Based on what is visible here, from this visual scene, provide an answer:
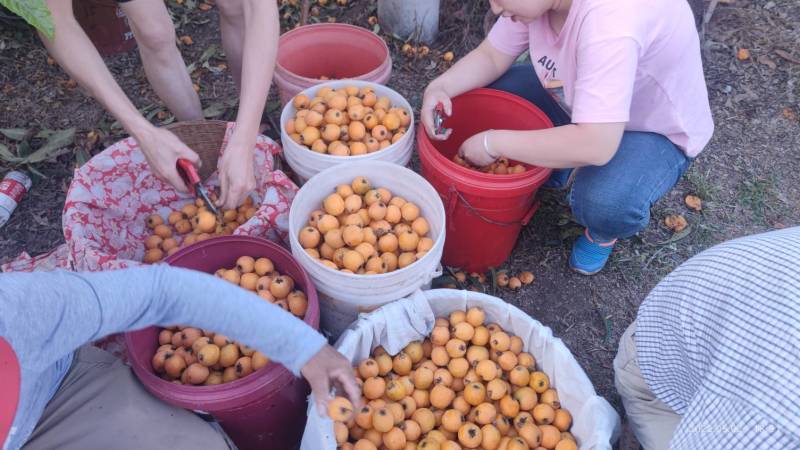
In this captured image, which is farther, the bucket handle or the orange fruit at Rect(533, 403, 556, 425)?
the bucket handle

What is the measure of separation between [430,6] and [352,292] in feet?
9.22

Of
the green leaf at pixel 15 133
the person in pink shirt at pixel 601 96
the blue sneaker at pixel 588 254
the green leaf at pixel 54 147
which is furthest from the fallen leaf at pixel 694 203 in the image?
the green leaf at pixel 15 133

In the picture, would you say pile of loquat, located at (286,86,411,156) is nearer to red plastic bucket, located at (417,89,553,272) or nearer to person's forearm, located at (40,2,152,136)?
red plastic bucket, located at (417,89,553,272)

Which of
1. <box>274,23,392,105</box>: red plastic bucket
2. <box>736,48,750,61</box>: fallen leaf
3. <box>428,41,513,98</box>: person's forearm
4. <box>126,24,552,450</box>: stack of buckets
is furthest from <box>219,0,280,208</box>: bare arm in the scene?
<box>736,48,750,61</box>: fallen leaf

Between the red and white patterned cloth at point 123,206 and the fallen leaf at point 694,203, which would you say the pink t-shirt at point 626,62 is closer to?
the fallen leaf at point 694,203

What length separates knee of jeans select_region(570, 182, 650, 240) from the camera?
8.39ft

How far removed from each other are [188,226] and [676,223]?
2790 millimetres

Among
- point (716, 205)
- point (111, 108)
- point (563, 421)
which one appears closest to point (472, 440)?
point (563, 421)

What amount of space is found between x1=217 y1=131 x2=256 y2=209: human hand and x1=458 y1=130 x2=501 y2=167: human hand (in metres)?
0.99

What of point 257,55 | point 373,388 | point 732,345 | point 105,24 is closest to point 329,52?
point 257,55

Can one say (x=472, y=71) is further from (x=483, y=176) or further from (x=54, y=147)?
(x=54, y=147)

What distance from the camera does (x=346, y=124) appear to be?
2.93 metres

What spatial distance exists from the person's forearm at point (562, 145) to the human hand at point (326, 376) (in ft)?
4.10

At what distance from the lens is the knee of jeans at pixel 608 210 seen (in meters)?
2.56
